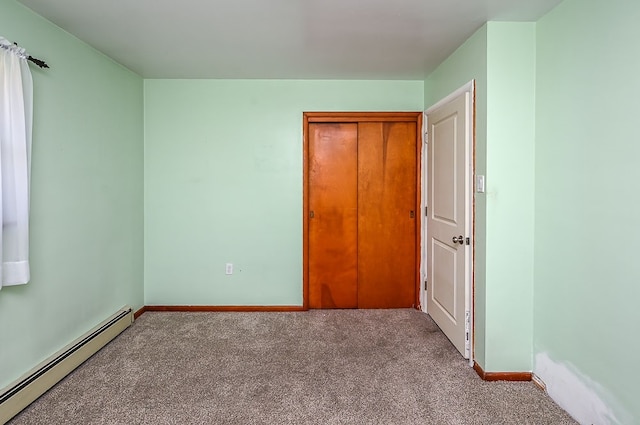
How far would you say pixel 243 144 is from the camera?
3.49 meters

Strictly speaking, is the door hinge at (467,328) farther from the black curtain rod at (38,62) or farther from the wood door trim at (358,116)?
the black curtain rod at (38,62)

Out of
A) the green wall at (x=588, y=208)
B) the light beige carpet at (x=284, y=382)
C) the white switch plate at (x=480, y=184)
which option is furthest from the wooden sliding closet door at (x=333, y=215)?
the green wall at (x=588, y=208)

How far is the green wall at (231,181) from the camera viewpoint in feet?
11.3

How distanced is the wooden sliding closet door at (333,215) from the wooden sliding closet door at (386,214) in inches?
3.2

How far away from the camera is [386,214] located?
356 centimetres

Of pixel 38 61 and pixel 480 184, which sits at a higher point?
pixel 38 61

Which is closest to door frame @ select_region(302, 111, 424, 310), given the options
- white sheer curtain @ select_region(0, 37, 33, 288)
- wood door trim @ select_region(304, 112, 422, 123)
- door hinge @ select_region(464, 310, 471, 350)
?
Result: wood door trim @ select_region(304, 112, 422, 123)

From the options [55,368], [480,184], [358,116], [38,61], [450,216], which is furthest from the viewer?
[358,116]

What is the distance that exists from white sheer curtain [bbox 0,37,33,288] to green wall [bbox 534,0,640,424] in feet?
9.98

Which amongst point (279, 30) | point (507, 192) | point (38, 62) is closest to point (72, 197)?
point (38, 62)

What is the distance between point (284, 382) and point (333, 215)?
175cm

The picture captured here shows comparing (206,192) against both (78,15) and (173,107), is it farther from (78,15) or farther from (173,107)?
(78,15)

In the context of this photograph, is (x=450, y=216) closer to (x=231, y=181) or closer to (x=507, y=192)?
(x=507, y=192)

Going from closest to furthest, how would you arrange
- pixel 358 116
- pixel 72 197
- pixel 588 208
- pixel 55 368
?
1. pixel 588 208
2. pixel 55 368
3. pixel 72 197
4. pixel 358 116
